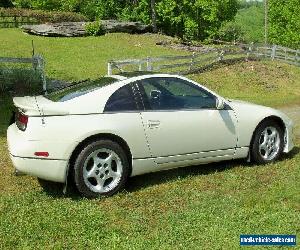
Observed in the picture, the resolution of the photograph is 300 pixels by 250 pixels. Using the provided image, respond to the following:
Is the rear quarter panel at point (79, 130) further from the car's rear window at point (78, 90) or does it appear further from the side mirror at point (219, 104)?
the side mirror at point (219, 104)

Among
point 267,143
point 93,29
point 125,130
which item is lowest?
point 267,143

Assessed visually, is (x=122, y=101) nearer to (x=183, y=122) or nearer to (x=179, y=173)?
(x=183, y=122)

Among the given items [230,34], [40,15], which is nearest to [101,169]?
[40,15]

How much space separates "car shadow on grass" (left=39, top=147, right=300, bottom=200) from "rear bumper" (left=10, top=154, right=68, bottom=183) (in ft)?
1.42

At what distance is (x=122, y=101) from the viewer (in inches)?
242

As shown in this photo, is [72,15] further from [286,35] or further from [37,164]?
[37,164]

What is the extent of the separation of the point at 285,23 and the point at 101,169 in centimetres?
4835

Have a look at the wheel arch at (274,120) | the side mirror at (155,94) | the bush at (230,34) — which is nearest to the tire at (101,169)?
the side mirror at (155,94)

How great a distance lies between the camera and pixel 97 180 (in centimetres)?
591

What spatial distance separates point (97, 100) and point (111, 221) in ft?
5.40

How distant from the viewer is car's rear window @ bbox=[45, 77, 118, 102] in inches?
244

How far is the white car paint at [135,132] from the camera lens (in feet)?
18.6

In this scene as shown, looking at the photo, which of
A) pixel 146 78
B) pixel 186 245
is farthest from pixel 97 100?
pixel 186 245

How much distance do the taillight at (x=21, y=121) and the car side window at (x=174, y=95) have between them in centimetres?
162
